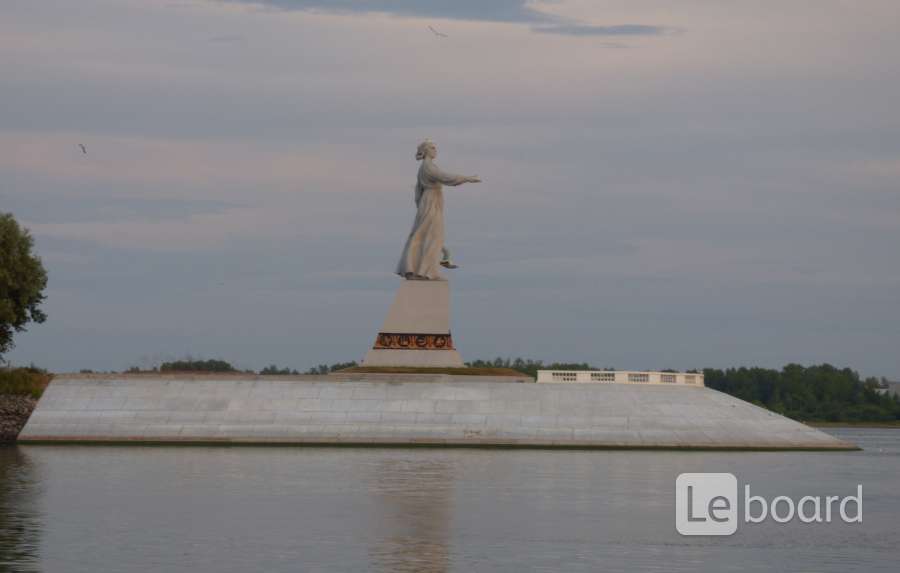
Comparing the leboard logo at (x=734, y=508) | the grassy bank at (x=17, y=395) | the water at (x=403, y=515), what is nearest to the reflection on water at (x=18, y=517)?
the water at (x=403, y=515)

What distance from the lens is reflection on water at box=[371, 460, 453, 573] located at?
29.3 metres

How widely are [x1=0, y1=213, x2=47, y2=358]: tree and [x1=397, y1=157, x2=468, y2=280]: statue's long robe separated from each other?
17.5m

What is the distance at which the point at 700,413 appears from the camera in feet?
208

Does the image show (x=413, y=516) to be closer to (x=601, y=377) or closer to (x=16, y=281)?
(x=601, y=377)

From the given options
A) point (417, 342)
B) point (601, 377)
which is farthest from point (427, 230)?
point (601, 377)

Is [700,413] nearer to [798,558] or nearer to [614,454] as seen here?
[614,454]

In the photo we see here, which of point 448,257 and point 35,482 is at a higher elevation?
point 448,257

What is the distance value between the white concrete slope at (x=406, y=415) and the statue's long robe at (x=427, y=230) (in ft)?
26.5

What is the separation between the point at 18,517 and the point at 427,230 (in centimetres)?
3908

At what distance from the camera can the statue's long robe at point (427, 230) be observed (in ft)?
236

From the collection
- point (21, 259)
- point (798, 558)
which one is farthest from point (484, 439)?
point (798, 558)

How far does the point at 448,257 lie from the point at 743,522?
38.0 metres

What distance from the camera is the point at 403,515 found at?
119ft

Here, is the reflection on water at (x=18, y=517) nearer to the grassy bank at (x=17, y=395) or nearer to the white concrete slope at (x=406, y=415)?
the white concrete slope at (x=406, y=415)
